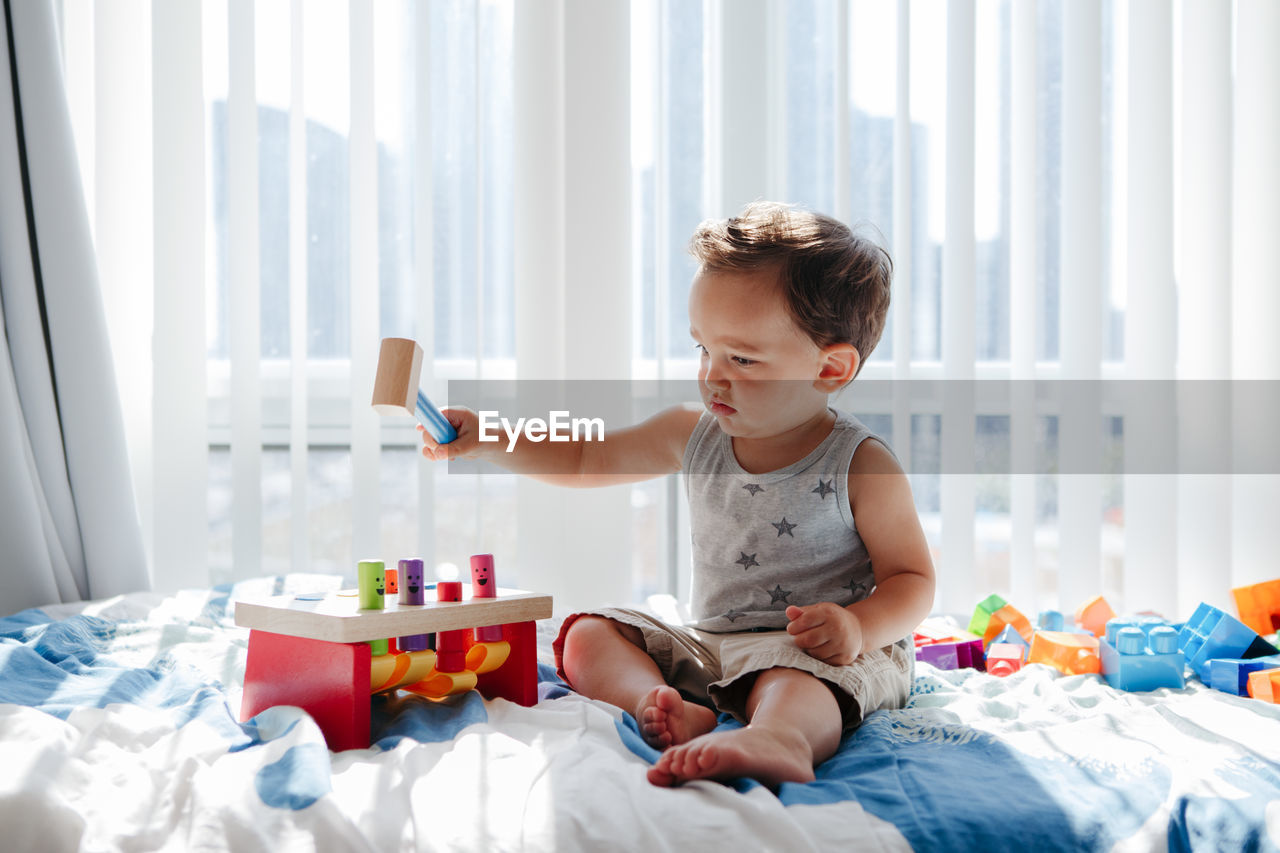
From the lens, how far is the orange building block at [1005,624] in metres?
1.27

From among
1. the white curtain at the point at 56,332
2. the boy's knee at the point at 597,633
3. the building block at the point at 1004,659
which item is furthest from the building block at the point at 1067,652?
the white curtain at the point at 56,332

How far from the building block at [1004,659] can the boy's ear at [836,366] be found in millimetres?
373

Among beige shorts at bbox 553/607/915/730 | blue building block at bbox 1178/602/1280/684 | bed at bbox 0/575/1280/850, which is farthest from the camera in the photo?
blue building block at bbox 1178/602/1280/684

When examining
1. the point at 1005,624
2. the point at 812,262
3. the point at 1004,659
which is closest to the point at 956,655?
the point at 1004,659

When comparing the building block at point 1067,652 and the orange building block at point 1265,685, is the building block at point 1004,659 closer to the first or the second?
the building block at point 1067,652

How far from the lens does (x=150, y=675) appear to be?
0.86 metres

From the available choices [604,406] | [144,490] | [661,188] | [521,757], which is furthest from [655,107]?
[521,757]

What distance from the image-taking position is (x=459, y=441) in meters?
0.97

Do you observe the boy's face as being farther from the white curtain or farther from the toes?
the white curtain

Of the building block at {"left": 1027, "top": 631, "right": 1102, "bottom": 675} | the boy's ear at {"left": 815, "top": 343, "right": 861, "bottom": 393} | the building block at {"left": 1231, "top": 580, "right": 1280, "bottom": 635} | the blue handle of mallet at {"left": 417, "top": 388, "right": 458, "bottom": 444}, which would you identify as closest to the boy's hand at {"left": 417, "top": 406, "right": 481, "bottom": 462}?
the blue handle of mallet at {"left": 417, "top": 388, "right": 458, "bottom": 444}

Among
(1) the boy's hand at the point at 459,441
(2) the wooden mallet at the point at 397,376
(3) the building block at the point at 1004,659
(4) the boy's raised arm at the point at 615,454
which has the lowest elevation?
(3) the building block at the point at 1004,659

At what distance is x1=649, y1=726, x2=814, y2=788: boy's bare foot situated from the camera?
615 mm

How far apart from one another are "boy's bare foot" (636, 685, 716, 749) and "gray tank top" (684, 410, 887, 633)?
0.25m

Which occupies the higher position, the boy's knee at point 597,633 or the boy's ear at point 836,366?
the boy's ear at point 836,366
